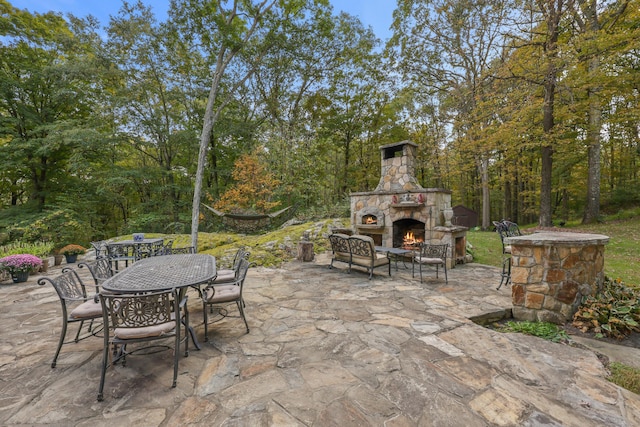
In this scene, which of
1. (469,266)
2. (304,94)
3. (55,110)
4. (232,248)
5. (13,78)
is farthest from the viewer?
(304,94)

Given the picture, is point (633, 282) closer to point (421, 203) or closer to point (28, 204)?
point (421, 203)

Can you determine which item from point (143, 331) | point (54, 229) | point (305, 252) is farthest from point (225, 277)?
point (54, 229)

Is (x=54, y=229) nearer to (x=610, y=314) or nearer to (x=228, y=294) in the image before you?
(x=228, y=294)

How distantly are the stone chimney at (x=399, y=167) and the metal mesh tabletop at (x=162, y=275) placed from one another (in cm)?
442

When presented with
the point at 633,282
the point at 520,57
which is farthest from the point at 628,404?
the point at 520,57

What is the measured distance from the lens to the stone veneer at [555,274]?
267 centimetres

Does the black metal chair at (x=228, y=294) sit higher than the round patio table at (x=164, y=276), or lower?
lower

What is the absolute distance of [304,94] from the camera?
12297 millimetres

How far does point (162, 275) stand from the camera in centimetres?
234

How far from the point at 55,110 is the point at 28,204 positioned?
374 centimetres

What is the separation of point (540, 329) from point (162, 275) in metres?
3.76

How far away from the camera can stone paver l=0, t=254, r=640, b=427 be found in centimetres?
142

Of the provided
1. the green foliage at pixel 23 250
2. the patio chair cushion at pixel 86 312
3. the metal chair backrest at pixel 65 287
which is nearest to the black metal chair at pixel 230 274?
the patio chair cushion at pixel 86 312

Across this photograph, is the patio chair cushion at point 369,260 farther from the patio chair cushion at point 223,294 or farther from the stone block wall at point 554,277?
the patio chair cushion at point 223,294
